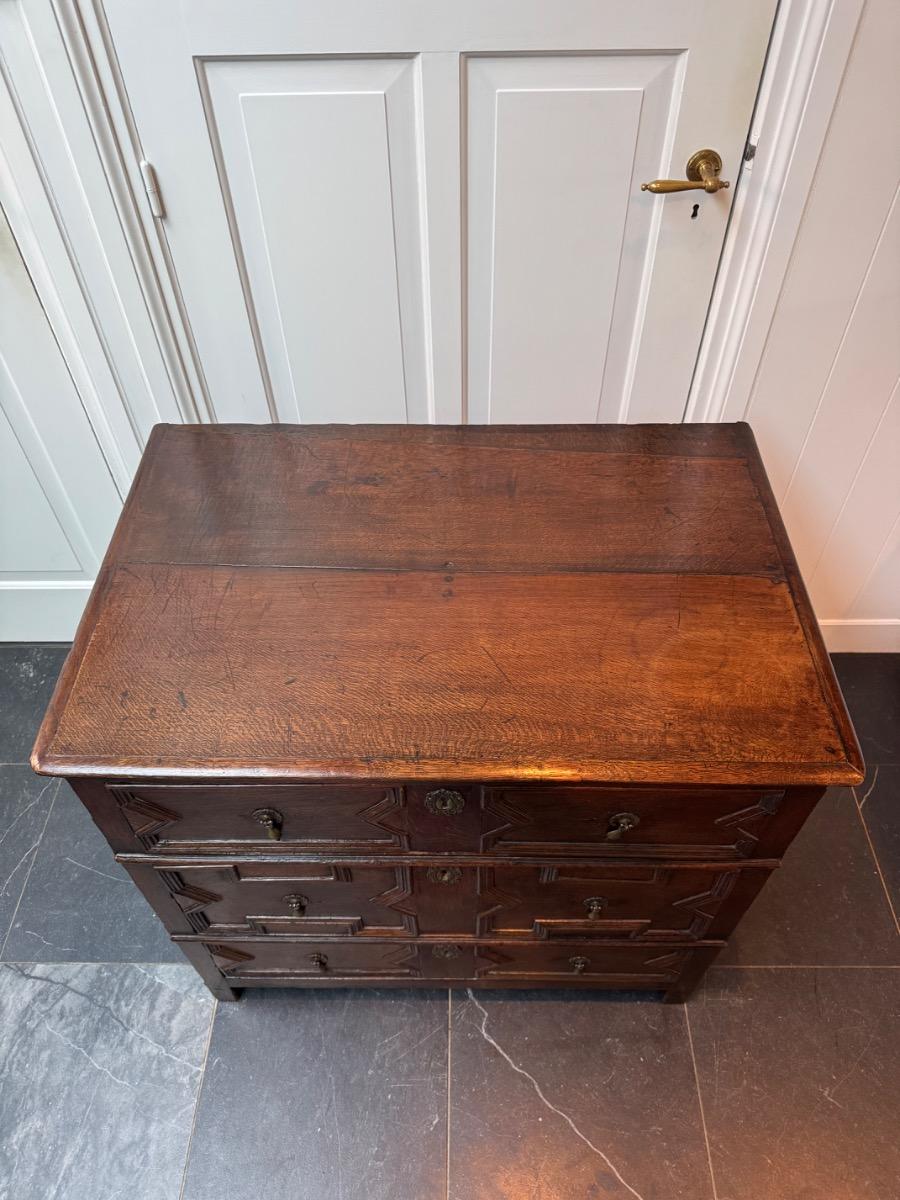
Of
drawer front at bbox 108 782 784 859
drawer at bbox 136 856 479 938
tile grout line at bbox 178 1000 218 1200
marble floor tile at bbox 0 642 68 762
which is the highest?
drawer front at bbox 108 782 784 859

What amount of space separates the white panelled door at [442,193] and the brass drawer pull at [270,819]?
0.79 meters

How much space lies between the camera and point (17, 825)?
172 centimetres

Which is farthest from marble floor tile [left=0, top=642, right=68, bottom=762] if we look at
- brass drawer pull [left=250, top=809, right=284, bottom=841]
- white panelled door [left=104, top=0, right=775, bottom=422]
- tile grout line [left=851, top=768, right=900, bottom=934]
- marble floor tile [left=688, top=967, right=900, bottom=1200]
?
tile grout line [left=851, top=768, right=900, bottom=934]

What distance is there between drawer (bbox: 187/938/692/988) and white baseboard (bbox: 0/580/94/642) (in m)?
0.95

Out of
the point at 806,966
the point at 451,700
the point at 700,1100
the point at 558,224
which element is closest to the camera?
the point at 451,700

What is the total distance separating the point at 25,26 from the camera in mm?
1093

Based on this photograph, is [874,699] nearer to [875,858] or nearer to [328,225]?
[875,858]

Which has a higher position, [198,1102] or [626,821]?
[626,821]

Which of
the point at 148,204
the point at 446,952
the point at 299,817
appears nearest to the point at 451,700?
the point at 299,817

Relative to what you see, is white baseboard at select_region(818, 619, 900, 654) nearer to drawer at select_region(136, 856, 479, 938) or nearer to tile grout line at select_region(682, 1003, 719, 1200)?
tile grout line at select_region(682, 1003, 719, 1200)

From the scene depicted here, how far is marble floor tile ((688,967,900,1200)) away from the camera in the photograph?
1301 mm

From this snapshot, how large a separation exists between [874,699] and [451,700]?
4.44 feet

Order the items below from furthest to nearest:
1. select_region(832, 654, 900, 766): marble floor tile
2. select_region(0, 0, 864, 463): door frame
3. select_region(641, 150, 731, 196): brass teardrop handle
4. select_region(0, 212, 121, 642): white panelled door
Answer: select_region(832, 654, 900, 766): marble floor tile
select_region(0, 212, 121, 642): white panelled door
select_region(641, 150, 731, 196): brass teardrop handle
select_region(0, 0, 864, 463): door frame

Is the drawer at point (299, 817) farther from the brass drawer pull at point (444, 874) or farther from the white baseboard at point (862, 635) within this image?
the white baseboard at point (862, 635)
